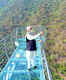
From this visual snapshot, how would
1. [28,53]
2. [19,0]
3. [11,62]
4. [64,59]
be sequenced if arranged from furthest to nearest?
[19,0] < [64,59] < [11,62] < [28,53]

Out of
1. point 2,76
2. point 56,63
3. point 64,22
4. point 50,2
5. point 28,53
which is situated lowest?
point 56,63

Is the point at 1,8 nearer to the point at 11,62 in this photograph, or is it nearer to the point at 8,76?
the point at 11,62

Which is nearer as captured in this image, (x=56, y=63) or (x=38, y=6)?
(x=56, y=63)

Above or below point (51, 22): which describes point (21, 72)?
below

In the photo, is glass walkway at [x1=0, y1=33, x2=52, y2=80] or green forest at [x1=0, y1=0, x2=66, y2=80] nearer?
glass walkway at [x1=0, y1=33, x2=52, y2=80]

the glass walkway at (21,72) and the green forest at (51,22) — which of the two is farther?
the green forest at (51,22)

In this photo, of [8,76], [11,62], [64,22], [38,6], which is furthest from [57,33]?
[38,6]

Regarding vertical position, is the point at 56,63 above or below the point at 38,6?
below

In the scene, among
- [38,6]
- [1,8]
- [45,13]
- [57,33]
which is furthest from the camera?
[1,8]

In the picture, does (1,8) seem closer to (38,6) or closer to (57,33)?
(38,6)

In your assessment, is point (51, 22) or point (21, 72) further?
point (51, 22)
